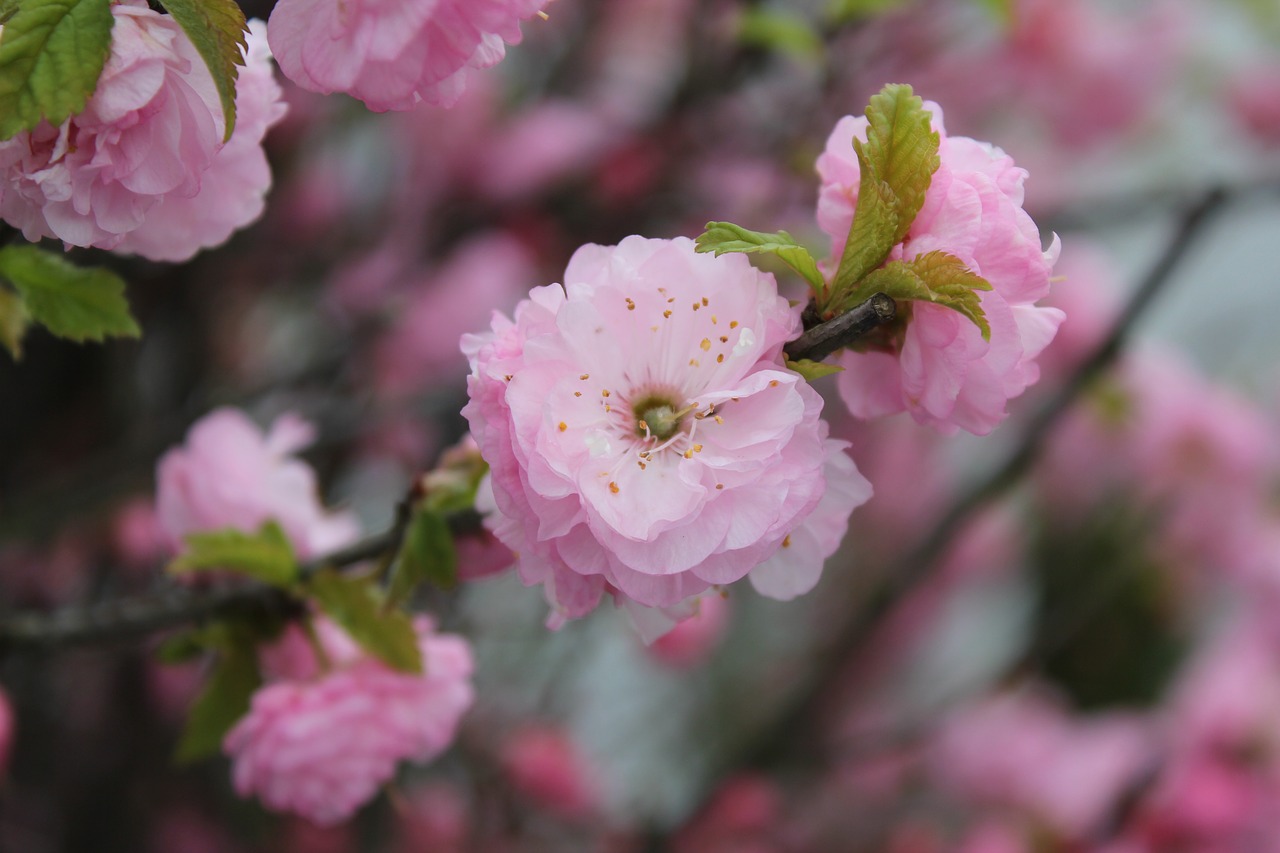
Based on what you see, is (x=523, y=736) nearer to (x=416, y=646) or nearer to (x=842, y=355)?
(x=416, y=646)

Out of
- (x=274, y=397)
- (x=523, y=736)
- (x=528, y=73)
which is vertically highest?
(x=528, y=73)

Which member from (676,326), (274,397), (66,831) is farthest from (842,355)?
(66,831)

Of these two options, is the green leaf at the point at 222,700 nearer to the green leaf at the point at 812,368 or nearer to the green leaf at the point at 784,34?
the green leaf at the point at 812,368

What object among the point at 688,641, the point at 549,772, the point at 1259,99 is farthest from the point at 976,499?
the point at 1259,99

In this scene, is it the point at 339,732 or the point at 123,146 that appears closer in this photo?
the point at 123,146

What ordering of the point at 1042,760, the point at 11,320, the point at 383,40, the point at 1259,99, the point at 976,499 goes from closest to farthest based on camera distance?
the point at 383,40 → the point at 11,320 → the point at 976,499 → the point at 1042,760 → the point at 1259,99

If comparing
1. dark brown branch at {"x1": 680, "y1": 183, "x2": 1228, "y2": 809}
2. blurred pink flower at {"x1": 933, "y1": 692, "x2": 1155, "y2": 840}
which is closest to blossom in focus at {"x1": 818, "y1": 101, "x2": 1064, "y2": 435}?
dark brown branch at {"x1": 680, "y1": 183, "x2": 1228, "y2": 809}

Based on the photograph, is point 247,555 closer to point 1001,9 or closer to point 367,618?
point 367,618
